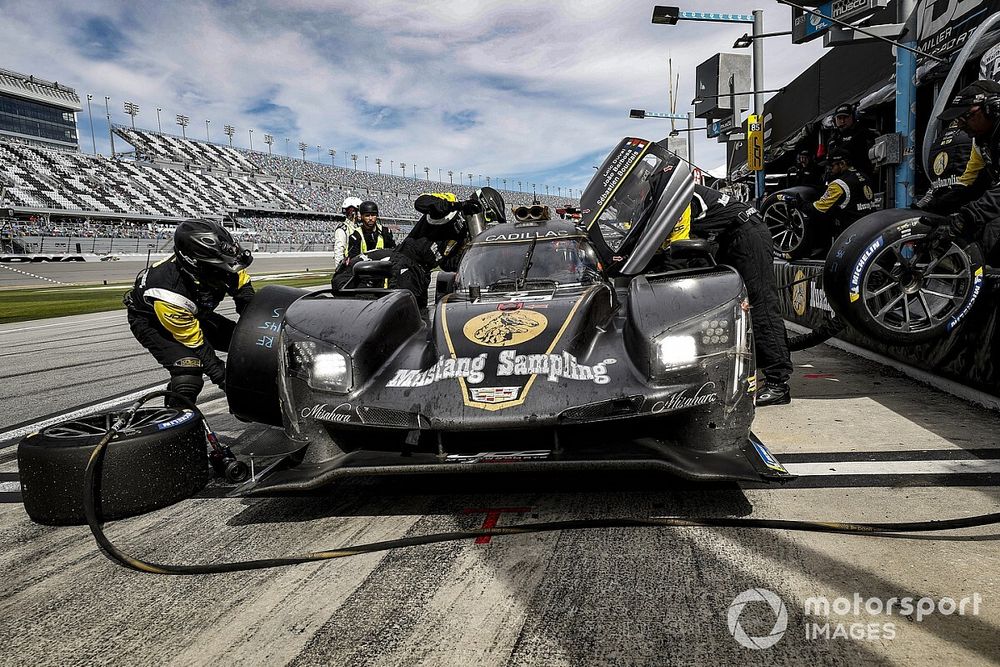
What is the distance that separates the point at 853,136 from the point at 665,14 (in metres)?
3.56

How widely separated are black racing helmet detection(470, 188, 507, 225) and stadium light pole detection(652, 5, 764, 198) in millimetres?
4291

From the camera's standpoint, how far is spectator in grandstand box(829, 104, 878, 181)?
9086 millimetres

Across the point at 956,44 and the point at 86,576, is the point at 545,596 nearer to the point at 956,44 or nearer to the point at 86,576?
the point at 86,576

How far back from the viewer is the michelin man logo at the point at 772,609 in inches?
72.8

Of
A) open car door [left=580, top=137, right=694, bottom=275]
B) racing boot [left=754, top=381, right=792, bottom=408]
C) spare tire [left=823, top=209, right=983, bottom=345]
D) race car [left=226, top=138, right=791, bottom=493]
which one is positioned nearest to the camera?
race car [left=226, top=138, right=791, bottom=493]

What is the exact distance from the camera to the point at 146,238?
43.6 m

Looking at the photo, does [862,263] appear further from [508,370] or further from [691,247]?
[508,370]

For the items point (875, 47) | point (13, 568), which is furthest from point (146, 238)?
point (13, 568)

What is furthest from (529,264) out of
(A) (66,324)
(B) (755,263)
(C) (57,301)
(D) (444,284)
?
(C) (57,301)

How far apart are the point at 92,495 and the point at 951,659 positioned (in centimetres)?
304

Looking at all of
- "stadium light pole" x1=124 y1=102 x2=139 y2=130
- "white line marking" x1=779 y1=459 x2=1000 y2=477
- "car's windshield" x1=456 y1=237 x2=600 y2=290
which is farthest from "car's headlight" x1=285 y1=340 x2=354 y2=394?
"stadium light pole" x1=124 y1=102 x2=139 y2=130

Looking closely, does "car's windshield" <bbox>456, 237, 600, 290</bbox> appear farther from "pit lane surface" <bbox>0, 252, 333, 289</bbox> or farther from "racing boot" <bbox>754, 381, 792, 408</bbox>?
"pit lane surface" <bbox>0, 252, 333, 289</bbox>

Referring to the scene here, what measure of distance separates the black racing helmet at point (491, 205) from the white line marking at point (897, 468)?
569 cm

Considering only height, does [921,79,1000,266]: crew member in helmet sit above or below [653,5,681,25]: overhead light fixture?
below
